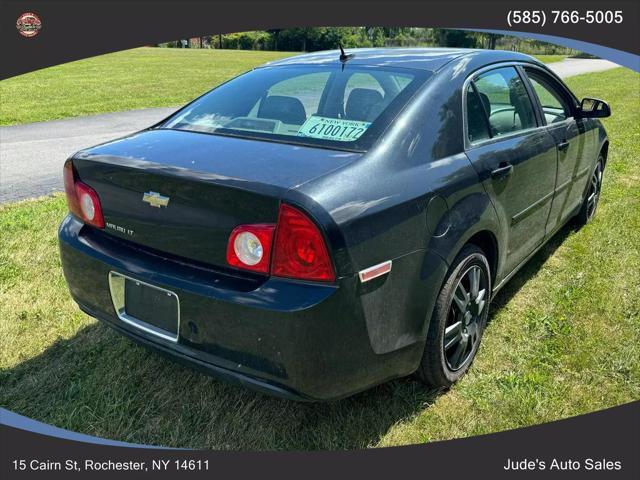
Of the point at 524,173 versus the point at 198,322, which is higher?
the point at 524,173

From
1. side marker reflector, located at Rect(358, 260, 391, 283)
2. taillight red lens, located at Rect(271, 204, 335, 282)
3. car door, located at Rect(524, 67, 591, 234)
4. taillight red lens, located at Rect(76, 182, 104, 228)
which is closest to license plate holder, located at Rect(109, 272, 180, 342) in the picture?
taillight red lens, located at Rect(76, 182, 104, 228)

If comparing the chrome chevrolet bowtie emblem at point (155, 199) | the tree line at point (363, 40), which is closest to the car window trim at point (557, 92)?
the tree line at point (363, 40)

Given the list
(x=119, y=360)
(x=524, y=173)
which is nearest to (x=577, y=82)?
(x=524, y=173)

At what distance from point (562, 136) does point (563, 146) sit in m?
0.08

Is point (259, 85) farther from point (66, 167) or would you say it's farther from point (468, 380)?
point (468, 380)

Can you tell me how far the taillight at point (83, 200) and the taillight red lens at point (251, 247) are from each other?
2.84ft

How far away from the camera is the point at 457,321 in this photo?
2.88 meters

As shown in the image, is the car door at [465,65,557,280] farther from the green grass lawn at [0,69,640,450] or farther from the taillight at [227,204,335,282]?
the taillight at [227,204,335,282]

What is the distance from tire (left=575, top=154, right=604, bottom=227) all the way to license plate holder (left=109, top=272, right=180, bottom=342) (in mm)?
3998

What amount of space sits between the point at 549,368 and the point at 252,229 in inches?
77.9

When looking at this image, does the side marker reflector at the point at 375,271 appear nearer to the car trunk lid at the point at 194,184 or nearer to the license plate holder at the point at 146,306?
the car trunk lid at the point at 194,184

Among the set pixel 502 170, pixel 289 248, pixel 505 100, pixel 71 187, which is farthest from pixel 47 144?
pixel 289 248

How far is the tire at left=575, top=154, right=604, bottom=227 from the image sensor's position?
507cm

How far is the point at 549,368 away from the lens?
3137mm
